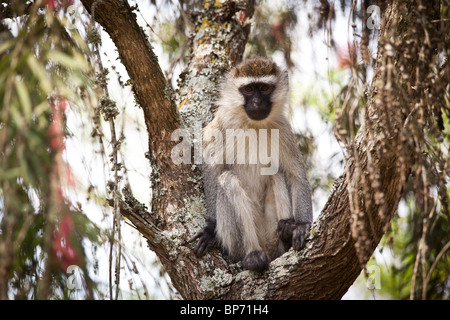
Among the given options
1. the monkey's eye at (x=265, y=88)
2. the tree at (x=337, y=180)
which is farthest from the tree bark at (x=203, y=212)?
the monkey's eye at (x=265, y=88)

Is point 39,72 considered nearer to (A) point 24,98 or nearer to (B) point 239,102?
(A) point 24,98

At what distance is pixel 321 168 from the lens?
5438 mm

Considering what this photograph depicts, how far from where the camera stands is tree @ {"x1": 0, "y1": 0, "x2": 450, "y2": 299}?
108 inches

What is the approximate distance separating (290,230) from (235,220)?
1.69 ft

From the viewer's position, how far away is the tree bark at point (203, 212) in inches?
127

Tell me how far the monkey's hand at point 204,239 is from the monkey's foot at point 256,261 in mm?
331

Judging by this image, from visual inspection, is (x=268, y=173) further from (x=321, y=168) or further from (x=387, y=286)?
(x=387, y=286)

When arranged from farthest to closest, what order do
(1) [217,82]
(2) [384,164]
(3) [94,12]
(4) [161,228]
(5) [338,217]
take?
(1) [217,82]
(4) [161,228]
(3) [94,12]
(5) [338,217]
(2) [384,164]

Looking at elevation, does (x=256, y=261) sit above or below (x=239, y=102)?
below
